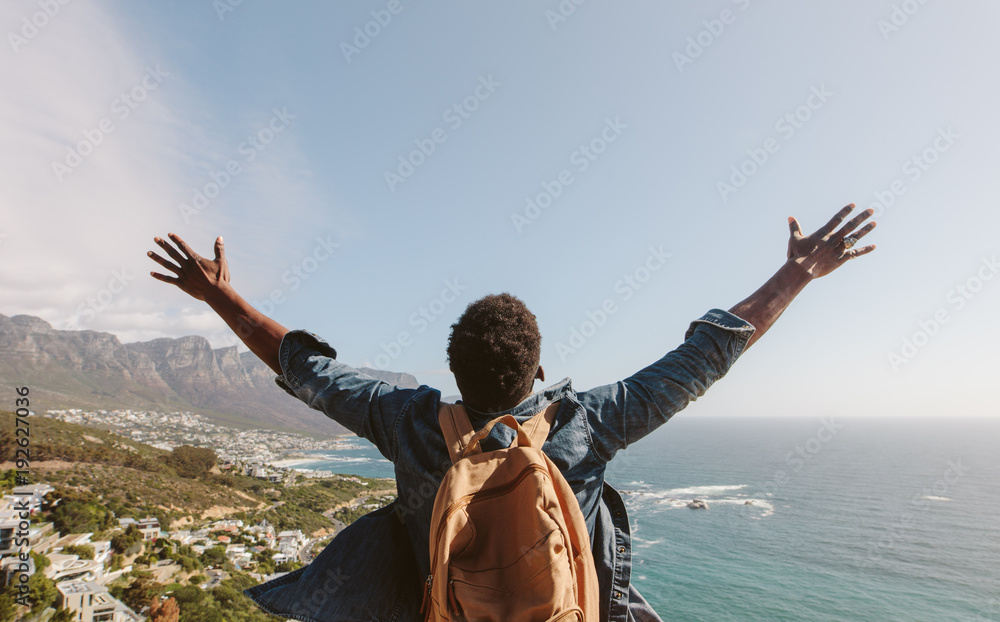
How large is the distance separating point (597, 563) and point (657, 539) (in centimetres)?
4604

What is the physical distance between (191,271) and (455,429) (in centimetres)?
114

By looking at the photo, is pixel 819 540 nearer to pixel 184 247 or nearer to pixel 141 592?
→ pixel 141 592

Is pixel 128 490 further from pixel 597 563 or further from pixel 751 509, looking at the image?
pixel 751 509

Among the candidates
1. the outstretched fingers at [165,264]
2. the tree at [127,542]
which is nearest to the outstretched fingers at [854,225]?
the outstretched fingers at [165,264]

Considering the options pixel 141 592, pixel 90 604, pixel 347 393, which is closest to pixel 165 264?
pixel 347 393

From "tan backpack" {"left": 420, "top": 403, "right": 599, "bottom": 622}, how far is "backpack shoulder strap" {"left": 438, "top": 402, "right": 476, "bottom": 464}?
4 cm

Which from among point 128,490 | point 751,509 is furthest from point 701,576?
point 128,490

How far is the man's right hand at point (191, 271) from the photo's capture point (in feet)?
5.54

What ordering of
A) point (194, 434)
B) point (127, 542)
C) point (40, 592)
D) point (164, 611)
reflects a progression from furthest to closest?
point (194, 434)
point (127, 542)
point (164, 611)
point (40, 592)

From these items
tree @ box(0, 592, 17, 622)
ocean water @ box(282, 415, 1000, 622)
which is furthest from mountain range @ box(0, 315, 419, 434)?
ocean water @ box(282, 415, 1000, 622)

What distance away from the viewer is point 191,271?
5.62 ft

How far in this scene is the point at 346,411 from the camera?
1447 millimetres

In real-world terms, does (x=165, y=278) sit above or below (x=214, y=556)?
above

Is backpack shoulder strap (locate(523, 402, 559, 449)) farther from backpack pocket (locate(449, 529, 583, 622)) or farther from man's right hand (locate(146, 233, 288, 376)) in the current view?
man's right hand (locate(146, 233, 288, 376))
